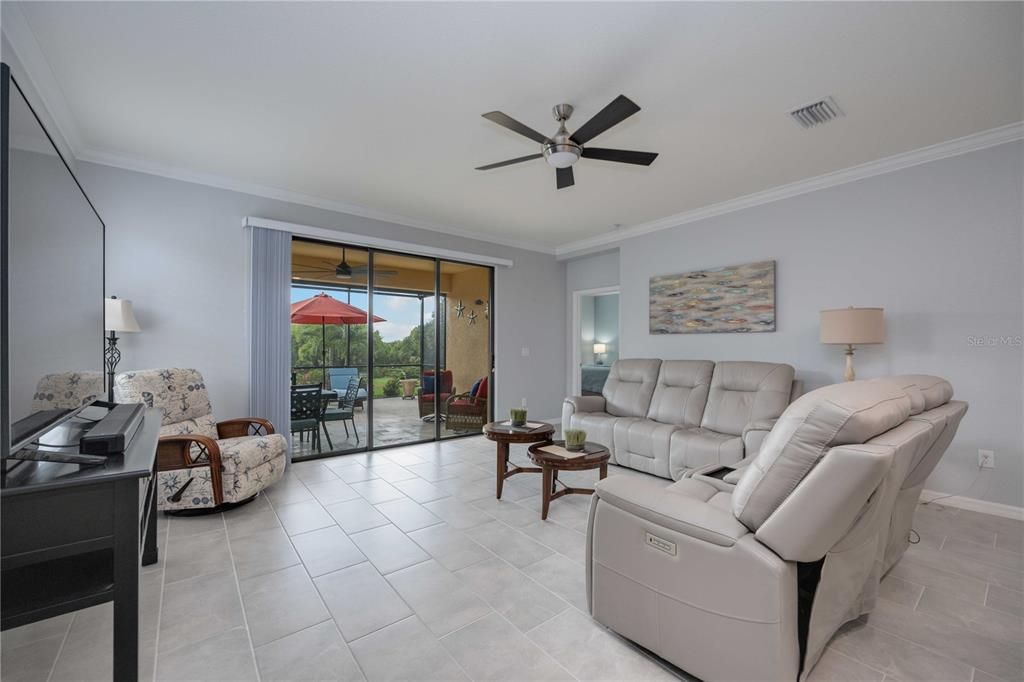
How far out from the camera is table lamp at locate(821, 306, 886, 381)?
3205 millimetres

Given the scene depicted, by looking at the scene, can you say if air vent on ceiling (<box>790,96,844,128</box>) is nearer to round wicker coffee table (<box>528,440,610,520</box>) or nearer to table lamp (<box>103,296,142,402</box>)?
round wicker coffee table (<box>528,440,610,520</box>)

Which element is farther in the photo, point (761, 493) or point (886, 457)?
point (761, 493)

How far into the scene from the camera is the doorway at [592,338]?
6.68 meters

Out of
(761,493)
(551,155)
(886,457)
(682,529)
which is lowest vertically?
(682,529)

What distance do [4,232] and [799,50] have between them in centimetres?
323

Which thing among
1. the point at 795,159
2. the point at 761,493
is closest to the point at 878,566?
the point at 761,493

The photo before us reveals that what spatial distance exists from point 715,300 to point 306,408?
14.5ft

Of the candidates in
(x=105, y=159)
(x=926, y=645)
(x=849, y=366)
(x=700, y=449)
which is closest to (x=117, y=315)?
(x=105, y=159)

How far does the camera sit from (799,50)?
221 cm

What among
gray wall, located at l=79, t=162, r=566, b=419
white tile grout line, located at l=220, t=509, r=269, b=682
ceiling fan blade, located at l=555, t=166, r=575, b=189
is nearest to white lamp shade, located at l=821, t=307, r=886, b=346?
ceiling fan blade, located at l=555, t=166, r=575, b=189

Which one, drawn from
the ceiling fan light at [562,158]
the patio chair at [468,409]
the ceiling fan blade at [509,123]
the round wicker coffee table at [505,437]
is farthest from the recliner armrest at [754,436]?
the patio chair at [468,409]

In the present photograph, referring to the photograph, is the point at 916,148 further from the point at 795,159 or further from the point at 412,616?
the point at 412,616

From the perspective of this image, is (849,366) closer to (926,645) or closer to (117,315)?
(926,645)

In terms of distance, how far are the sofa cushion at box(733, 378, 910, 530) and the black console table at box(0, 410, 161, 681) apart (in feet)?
5.99
